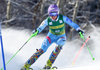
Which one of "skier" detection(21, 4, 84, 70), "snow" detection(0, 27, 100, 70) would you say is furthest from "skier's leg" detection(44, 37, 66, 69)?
"snow" detection(0, 27, 100, 70)

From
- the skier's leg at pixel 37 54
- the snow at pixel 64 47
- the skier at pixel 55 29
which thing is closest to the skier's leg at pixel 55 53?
the skier at pixel 55 29

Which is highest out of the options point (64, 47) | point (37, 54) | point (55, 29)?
point (55, 29)

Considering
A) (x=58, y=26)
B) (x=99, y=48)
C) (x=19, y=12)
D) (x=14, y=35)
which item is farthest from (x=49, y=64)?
(x=19, y=12)

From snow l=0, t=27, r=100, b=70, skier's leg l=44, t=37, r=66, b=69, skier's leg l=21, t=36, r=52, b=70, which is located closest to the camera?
skier's leg l=21, t=36, r=52, b=70

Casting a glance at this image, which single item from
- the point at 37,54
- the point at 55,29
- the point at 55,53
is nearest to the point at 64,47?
the point at 55,29

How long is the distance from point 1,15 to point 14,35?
19.6 ft

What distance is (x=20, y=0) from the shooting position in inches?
750

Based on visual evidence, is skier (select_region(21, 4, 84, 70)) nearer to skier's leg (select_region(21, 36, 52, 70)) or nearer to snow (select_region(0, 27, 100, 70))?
skier's leg (select_region(21, 36, 52, 70))

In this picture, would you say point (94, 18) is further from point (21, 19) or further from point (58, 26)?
point (58, 26)

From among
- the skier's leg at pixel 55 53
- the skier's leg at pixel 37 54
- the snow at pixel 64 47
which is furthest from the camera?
the snow at pixel 64 47

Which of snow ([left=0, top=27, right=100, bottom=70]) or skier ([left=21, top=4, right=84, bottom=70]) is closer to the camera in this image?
skier ([left=21, top=4, right=84, bottom=70])

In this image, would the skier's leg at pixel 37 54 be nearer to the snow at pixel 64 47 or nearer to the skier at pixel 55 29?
the skier at pixel 55 29

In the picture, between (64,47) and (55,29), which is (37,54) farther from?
(64,47)

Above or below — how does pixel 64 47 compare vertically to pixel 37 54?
below
